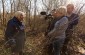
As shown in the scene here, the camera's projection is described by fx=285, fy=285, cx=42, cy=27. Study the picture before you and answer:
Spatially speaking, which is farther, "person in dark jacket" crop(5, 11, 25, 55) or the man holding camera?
the man holding camera

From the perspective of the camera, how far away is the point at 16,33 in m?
7.20

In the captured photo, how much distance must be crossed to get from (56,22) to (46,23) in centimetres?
182

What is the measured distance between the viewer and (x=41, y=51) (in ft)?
27.3

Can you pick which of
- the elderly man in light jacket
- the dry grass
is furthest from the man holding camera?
the dry grass

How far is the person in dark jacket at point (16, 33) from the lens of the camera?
23.1 ft

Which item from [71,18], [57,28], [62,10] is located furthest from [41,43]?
[62,10]

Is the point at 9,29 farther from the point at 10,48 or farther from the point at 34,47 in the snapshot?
the point at 34,47

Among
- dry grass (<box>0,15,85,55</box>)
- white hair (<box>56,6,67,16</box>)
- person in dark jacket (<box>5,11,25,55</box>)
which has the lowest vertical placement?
dry grass (<box>0,15,85,55</box>)

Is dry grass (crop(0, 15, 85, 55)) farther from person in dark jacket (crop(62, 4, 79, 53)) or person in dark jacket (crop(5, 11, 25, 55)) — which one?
person in dark jacket (crop(62, 4, 79, 53))

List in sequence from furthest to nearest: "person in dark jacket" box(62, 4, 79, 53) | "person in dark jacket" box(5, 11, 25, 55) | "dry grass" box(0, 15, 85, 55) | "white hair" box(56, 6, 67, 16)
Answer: "dry grass" box(0, 15, 85, 55) < "person in dark jacket" box(62, 4, 79, 53) < "white hair" box(56, 6, 67, 16) < "person in dark jacket" box(5, 11, 25, 55)

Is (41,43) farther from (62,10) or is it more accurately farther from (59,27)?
(62,10)

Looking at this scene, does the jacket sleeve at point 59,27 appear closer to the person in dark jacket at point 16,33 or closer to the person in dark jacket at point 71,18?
the person in dark jacket at point 71,18

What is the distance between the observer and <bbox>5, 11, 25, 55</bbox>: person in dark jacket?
7.04 meters

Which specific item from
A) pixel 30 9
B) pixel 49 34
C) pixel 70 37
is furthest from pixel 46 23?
pixel 30 9
